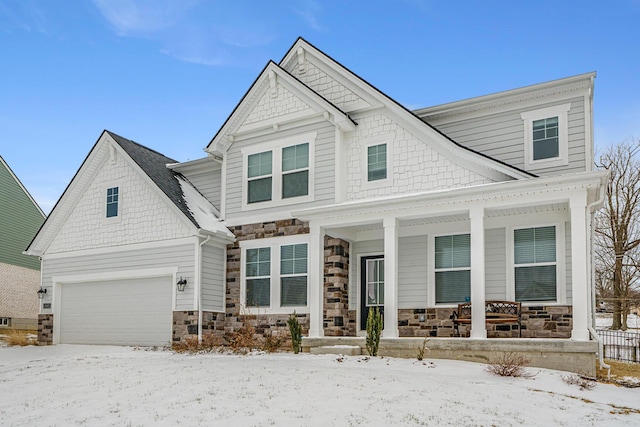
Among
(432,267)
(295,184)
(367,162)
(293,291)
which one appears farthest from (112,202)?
(432,267)

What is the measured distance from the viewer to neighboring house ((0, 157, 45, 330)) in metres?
26.6

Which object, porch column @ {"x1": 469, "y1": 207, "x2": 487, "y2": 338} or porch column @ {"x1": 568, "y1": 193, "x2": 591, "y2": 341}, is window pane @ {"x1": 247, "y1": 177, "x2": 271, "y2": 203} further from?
porch column @ {"x1": 568, "y1": 193, "x2": 591, "y2": 341}

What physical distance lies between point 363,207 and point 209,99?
35.7 feet

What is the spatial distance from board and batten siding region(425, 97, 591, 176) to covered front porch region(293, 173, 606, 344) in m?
1.33

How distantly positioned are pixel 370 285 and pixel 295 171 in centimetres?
335

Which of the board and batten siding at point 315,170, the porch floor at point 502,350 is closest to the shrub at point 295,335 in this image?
the porch floor at point 502,350

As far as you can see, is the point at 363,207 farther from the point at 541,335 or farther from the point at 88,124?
the point at 88,124

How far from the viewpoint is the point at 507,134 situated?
14430 millimetres

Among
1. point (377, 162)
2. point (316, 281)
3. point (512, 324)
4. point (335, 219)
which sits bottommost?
point (512, 324)

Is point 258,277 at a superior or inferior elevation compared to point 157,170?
inferior

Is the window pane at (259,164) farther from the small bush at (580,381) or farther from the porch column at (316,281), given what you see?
the small bush at (580,381)

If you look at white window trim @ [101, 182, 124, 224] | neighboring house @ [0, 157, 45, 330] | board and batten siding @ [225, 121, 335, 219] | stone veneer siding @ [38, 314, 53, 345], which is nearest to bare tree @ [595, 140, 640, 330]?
board and batten siding @ [225, 121, 335, 219]

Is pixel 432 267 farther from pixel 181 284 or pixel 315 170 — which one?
pixel 181 284

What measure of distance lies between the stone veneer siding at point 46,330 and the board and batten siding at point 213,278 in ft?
18.6
